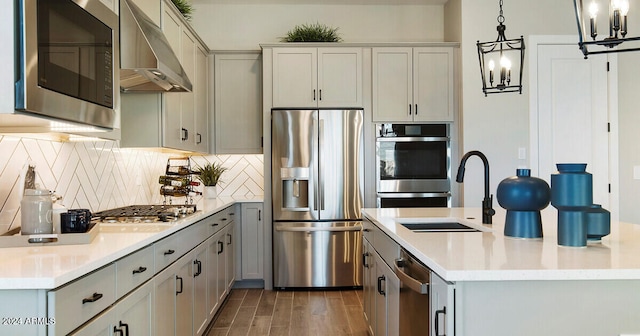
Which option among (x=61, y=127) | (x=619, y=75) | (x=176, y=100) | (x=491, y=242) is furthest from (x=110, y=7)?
(x=619, y=75)

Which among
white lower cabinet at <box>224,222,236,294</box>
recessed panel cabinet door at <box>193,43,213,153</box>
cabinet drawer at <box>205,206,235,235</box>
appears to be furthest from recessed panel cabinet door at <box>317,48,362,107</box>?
white lower cabinet at <box>224,222,236,294</box>

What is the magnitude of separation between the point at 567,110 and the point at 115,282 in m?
4.23

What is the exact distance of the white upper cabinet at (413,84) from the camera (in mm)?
4379

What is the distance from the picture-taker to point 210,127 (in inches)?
181

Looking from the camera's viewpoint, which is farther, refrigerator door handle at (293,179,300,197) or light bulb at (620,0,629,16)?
refrigerator door handle at (293,179,300,197)

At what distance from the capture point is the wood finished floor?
326cm

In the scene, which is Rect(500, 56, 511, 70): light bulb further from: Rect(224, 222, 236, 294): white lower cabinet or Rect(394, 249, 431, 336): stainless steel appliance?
Rect(224, 222, 236, 294): white lower cabinet

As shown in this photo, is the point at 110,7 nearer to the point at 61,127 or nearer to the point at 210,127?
the point at 61,127

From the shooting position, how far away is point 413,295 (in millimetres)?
1702

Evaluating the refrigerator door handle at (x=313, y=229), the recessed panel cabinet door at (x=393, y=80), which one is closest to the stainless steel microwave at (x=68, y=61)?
the refrigerator door handle at (x=313, y=229)

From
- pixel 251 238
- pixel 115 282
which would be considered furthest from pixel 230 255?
pixel 115 282

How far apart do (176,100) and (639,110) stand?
417cm

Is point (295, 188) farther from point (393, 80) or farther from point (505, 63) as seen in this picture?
point (505, 63)

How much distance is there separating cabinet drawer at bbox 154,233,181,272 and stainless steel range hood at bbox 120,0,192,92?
3.06ft
